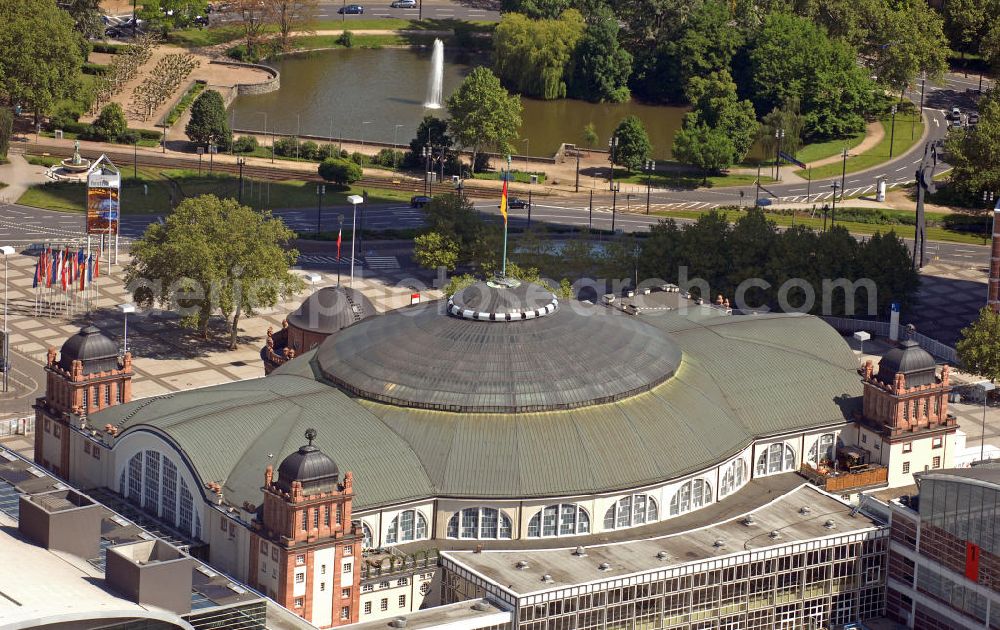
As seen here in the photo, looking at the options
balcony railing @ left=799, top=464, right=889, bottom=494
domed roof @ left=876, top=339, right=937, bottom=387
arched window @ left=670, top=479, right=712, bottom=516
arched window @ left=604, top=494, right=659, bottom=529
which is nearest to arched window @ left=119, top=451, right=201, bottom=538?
arched window @ left=604, top=494, right=659, bottom=529

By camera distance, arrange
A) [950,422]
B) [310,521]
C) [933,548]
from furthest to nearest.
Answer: [950,422], [933,548], [310,521]

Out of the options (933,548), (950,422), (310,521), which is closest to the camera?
(310,521)

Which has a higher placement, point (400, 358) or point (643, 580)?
point (400, 358)

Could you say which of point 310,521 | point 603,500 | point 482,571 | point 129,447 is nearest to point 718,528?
point 603,500

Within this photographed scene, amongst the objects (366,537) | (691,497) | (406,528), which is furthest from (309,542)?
(691,497)

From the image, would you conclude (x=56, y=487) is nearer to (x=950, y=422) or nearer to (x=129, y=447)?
(x=129, y=447)

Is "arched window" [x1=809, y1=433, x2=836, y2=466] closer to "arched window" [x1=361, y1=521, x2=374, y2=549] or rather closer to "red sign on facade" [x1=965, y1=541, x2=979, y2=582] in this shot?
"red sign on facade" [x1=965, y1=541, x2=979, y2=582]
